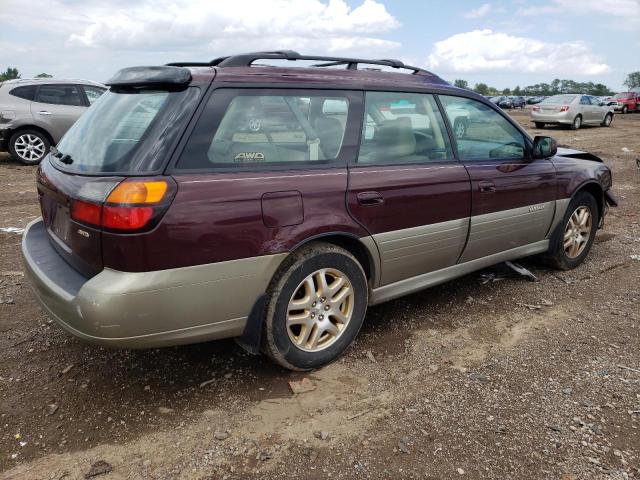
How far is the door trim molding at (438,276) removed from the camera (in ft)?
11.0

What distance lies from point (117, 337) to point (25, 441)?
0.69 m

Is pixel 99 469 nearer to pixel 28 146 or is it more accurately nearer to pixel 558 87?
pixel 28 146

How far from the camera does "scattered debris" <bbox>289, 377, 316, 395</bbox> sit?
2902 mm

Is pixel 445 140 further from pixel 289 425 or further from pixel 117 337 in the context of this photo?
pixel 117 337

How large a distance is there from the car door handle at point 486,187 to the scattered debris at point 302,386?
1.82 metres

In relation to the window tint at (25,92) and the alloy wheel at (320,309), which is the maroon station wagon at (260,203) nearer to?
the alloy wheel at (320,309)

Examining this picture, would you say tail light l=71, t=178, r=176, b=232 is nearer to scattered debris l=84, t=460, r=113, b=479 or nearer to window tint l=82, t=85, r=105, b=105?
scattered debris l=84, t=460, r=113, b=479

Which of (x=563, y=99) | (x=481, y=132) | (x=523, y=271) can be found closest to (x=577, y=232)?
(x=523, y=271)

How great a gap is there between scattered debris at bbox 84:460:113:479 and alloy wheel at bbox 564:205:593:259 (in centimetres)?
404

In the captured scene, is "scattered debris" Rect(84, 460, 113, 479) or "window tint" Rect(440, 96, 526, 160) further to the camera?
"window tint" Rect(440, 96, 526, 160)

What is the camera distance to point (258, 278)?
2.67m

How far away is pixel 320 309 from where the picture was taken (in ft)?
9.95

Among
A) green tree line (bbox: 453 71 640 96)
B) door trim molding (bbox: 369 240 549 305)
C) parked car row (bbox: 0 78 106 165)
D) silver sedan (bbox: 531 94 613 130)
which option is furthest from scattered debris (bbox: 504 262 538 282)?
green tree line (bbox: 453 71 640 96)

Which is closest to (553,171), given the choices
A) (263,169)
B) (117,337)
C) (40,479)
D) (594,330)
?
(594,330)
